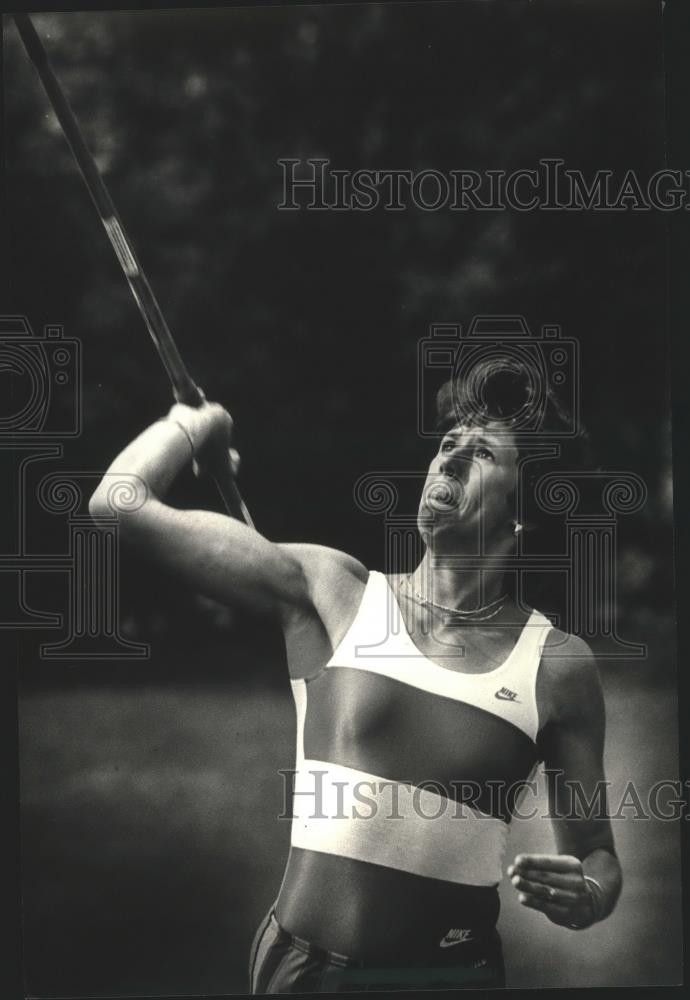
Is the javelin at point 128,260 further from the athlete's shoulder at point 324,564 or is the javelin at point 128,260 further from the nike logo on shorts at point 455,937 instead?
the nike logo on shorts at point 455,937

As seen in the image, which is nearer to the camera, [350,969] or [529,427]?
[350,969]

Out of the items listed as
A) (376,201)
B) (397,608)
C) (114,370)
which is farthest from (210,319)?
(397,608)

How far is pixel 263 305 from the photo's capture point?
339cm

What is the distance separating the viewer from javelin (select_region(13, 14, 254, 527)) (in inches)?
130

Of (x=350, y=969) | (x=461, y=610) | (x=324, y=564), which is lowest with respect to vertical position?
(x=350, y=969)

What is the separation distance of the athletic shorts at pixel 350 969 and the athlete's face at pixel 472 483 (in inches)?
45.8

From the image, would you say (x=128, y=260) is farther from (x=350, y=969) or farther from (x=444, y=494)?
(x=350, y=969)

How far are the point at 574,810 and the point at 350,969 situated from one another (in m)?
0.77

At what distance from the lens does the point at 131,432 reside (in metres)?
3.35

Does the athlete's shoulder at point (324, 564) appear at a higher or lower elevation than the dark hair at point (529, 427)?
lower

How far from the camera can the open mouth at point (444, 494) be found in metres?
3.33

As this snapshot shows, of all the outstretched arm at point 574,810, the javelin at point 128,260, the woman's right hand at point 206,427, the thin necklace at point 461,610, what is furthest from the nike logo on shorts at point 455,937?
the woman's right hand at point 206,427

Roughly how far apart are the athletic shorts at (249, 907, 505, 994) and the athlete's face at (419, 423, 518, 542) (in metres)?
1.16

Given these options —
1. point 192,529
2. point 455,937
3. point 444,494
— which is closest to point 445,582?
point 444,494
